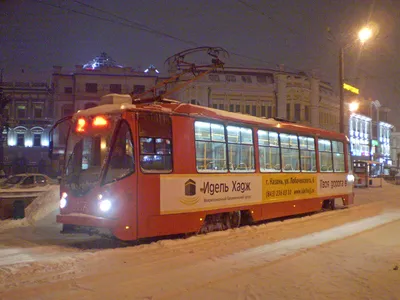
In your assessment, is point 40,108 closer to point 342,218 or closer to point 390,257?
point 342,218

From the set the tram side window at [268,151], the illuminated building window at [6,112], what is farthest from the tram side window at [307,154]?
the illuminated building window at [6,112]

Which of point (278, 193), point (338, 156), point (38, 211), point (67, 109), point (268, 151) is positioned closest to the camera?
point (268, 151)

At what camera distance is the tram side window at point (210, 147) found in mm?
11000

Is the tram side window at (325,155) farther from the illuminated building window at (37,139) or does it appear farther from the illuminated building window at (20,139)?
the illuminated building window at (20,139)

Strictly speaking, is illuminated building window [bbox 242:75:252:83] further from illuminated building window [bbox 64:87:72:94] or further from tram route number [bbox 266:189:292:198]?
tram route number [bbox 266:189:292:198]

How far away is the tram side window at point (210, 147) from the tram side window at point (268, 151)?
1871 mm

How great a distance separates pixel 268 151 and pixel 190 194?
390cm

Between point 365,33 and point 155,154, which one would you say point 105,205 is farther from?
point 365,33

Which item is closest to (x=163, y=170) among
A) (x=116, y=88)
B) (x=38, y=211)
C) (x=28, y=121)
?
Result: (x=38, y=211)

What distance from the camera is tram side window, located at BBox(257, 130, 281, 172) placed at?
13.3 m

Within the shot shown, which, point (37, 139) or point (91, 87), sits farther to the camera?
point (37, 139)

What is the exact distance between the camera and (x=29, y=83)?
50.2m

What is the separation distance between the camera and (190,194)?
1062cm

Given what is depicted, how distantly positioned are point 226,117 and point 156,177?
3007 millimetres
